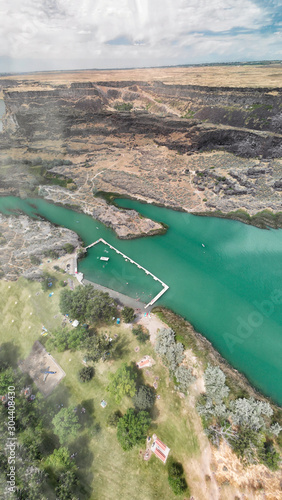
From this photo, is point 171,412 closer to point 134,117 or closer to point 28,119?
point 134,117

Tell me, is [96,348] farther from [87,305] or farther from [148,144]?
[148,144]

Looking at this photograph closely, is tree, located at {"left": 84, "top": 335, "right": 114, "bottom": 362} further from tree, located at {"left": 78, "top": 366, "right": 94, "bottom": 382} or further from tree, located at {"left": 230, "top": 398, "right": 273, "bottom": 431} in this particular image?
tree, located at {"left": 230, "top": 398, "right": 273, "bottom": 431}

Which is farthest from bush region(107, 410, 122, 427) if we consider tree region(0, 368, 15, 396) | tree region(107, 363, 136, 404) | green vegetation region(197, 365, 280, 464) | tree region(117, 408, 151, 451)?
tree region(0, 368, 15, 396)

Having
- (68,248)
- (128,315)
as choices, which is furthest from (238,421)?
(68,248)

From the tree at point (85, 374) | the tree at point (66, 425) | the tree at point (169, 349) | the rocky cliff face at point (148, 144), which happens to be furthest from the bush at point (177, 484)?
the rocky cliff face at point (148, 144)

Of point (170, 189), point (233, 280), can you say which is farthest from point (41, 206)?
point (233, 280)

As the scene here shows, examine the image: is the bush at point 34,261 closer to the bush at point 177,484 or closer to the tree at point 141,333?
the tree at point 141,333
